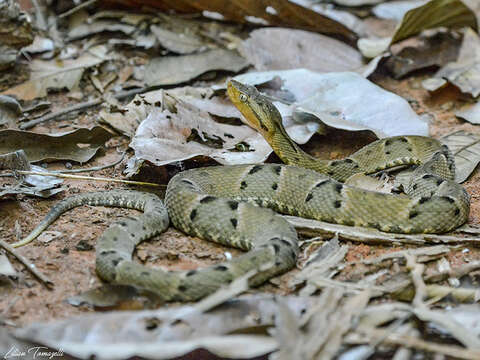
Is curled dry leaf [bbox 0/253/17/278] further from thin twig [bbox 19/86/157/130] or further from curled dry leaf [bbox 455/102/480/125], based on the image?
curled dry leaf [bbox 455/102/480/125]

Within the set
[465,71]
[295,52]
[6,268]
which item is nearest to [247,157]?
[295,52]

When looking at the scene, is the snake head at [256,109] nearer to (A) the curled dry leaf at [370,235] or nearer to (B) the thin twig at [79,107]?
(A) the curled dry leaf at [370,235]

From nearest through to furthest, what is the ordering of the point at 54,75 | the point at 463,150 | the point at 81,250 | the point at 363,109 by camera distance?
the point at 81,250
the point at 463,150
the point at 363,109
the point at 54,75

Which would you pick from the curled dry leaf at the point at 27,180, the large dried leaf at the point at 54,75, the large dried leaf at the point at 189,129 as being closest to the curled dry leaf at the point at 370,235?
the large dried leaf at the point at 189,129

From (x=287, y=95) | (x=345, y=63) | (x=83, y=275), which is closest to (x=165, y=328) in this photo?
(x=83, y=275)

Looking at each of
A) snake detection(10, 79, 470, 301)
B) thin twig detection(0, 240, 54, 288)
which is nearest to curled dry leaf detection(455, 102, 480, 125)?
snake detection(10, 79, 470, 301)

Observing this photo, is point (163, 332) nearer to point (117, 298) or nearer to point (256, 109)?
point (117, 298)
